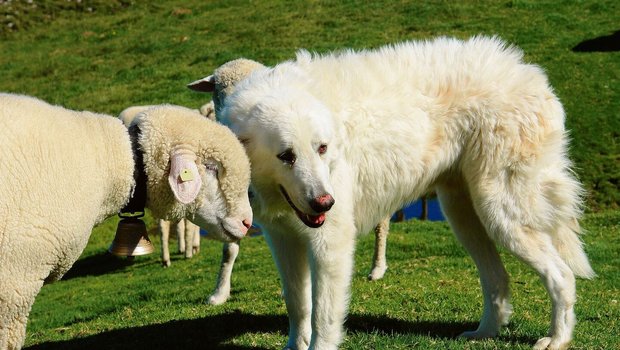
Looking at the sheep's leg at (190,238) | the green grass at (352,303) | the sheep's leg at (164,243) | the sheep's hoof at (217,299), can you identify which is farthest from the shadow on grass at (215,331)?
the sheep's leg at (190,238)

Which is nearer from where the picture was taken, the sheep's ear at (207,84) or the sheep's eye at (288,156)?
the sheep's eye at (288,156)

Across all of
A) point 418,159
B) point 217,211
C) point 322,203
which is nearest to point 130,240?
point 217,211

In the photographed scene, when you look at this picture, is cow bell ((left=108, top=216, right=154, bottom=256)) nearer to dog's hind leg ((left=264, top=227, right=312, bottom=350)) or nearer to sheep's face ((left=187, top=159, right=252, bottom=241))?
sheep's face ((left=187, top=159, right=252, bottom=241))

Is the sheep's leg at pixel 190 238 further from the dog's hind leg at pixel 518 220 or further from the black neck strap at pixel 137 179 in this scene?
the black neck strap at pixel 137 179

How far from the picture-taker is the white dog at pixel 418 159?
496cm

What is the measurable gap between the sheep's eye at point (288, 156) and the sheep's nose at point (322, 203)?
317 millimetres

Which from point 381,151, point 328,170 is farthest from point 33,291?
point 381,151

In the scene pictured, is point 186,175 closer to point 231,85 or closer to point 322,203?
point 322,203

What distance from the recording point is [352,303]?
7.09 metres

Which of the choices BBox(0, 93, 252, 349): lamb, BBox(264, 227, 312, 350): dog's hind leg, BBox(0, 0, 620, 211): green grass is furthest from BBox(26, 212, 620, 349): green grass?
Answer: BBox(0, 0, 620, 211): green grass

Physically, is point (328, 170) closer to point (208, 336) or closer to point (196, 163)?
point (196, 163)

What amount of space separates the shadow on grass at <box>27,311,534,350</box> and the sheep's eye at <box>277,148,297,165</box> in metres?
1.68

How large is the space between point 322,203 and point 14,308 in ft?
5.84

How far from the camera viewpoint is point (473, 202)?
544 centimetres
